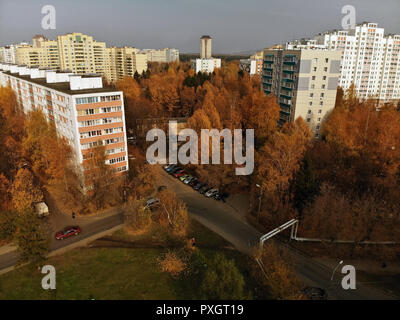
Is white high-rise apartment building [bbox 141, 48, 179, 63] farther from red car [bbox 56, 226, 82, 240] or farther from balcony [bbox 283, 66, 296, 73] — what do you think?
red car [bbox 56, 226, 82, 240]

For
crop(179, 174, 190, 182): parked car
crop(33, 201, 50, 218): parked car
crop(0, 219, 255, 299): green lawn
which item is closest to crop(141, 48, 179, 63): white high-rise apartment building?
crop(179, 174, 190, 182): parked car

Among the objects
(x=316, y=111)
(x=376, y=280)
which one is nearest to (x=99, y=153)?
(x=376, y=280)

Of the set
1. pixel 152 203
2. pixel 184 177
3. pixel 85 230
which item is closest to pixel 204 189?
A: pixel 184 177

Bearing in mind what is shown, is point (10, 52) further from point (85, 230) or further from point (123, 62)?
point (85, 230)

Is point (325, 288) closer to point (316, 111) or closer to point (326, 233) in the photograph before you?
point (326, 233)

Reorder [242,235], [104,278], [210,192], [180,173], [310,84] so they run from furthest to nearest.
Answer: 1. [310,84]
2. [180,173]
3. [210,192]
4. [242,235]
5. [104,278]
